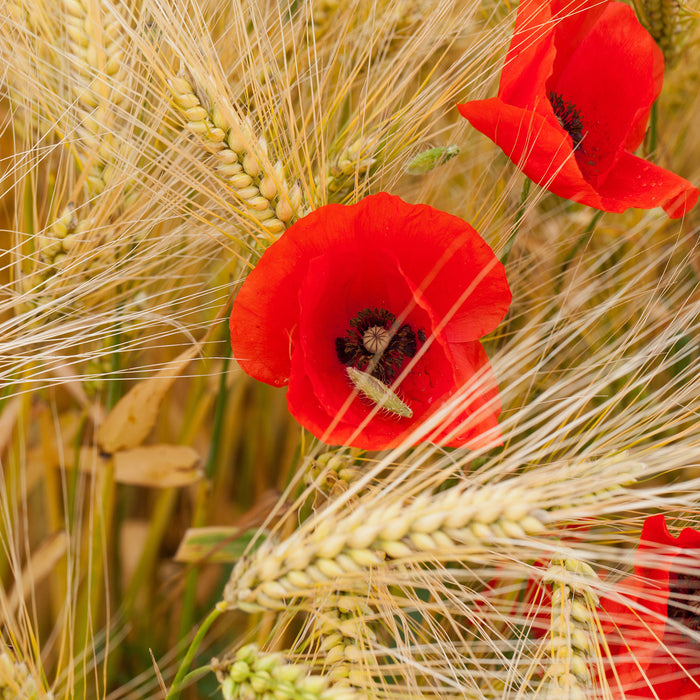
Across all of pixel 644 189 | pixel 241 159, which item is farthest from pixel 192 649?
pixel 644 189

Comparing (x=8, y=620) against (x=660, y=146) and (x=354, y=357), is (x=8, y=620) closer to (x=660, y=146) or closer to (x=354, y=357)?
(x=354, y=357)

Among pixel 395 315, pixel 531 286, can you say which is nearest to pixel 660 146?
pixel 531 286

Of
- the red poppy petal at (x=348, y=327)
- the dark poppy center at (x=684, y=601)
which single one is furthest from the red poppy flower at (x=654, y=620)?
the red poppy petal at (x=348, y=327)

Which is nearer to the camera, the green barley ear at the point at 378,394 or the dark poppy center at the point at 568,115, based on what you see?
Result: the green barley ear at the point at 378,394

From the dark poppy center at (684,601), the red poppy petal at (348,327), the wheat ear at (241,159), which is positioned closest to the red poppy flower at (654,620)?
the dark poppy center at (684,601)

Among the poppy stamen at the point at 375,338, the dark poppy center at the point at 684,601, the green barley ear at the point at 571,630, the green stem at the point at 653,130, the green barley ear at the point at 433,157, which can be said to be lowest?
the dark poppy center at the point at 684,601

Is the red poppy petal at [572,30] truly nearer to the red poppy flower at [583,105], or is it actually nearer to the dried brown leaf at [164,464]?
the red poppy flower at [583,105]

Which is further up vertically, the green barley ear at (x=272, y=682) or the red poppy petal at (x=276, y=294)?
the red poppy petal at (x=276, y=294)

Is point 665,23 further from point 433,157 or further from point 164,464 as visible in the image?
point 164,464
